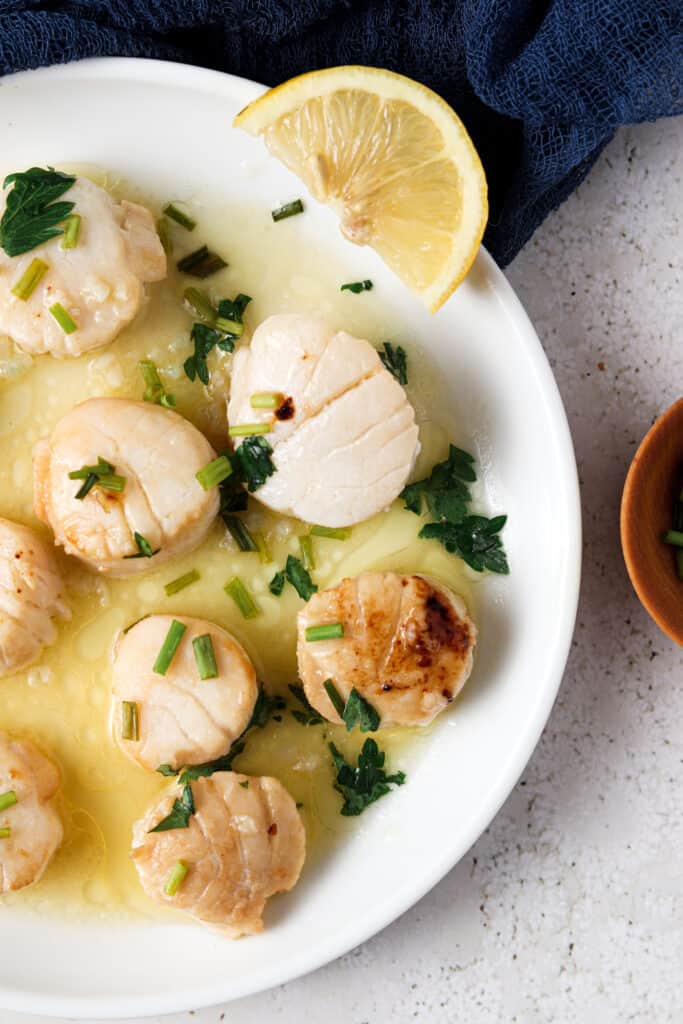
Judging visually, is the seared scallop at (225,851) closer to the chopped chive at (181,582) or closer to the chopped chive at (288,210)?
the chopped chive at (181,582)

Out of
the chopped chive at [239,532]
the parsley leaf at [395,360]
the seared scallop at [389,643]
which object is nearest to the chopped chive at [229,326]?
the parsley leaf at [395,360]

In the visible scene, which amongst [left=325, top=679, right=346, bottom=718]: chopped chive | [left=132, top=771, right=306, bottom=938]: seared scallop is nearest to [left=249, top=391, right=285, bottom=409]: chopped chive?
[left=325, top=679, right=346, bottom=718]: chopped chive

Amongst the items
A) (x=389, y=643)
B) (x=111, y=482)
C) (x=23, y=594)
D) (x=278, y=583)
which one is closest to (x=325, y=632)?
(x=389, y=643)

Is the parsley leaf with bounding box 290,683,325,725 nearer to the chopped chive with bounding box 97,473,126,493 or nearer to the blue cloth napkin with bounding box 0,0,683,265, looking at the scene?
the chopped chive with bounding box 97,473,126,493

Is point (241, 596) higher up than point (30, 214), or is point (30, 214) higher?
point (30, 214)

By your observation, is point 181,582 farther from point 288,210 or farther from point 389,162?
point 389,162

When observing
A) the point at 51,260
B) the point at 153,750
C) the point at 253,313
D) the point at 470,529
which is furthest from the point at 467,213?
the point at 153,750
